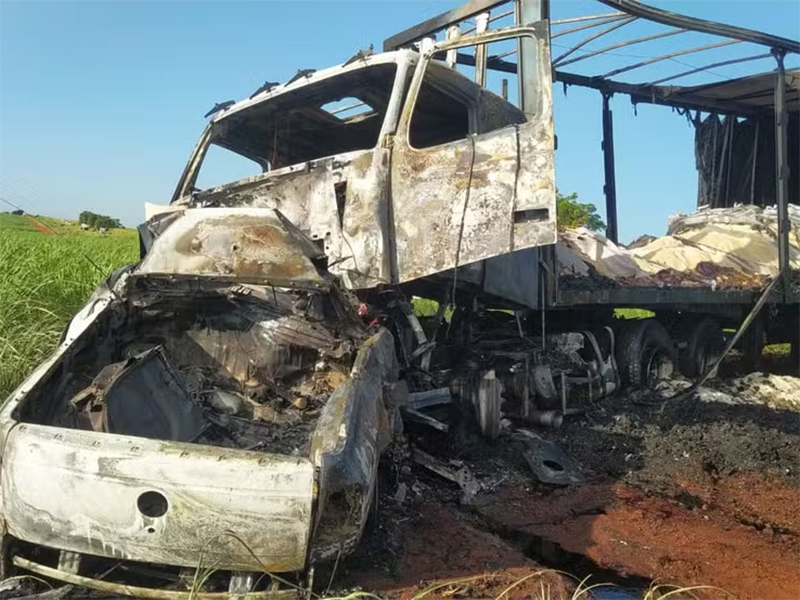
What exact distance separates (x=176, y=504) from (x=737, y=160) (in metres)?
10.3

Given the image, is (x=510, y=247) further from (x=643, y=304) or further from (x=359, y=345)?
(x=643, y=304)

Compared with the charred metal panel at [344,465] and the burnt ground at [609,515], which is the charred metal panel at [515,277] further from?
the charred metal panel at [344,465]

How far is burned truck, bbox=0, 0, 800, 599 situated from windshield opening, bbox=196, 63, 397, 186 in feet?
0.07

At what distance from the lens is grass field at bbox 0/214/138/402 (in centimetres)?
497

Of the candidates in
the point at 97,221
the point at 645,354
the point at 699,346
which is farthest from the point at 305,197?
the point at 97,221

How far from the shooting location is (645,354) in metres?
7.36

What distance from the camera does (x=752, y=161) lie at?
10406mm

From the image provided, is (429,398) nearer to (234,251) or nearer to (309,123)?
(234,251)

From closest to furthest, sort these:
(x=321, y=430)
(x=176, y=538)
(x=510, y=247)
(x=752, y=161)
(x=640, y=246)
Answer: (x=176, y=538), (x=321, y=430), (x=510, y=247), (x=640, y=246), (x=752, y=161)

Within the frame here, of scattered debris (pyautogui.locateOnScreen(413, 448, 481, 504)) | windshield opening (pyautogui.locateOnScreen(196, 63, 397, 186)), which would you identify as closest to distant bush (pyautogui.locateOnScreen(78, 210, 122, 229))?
windshield opening (pyautogui.locateOnScreen(196, 63, 397, 186))

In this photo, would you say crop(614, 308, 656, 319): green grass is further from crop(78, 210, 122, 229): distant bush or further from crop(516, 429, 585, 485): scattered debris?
crop(78, 210, 122, 229): distant bush

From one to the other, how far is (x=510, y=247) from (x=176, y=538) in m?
2.45

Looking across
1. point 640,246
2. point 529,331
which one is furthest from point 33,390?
point 640,246

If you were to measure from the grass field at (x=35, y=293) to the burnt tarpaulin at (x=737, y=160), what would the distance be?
8115 mm
